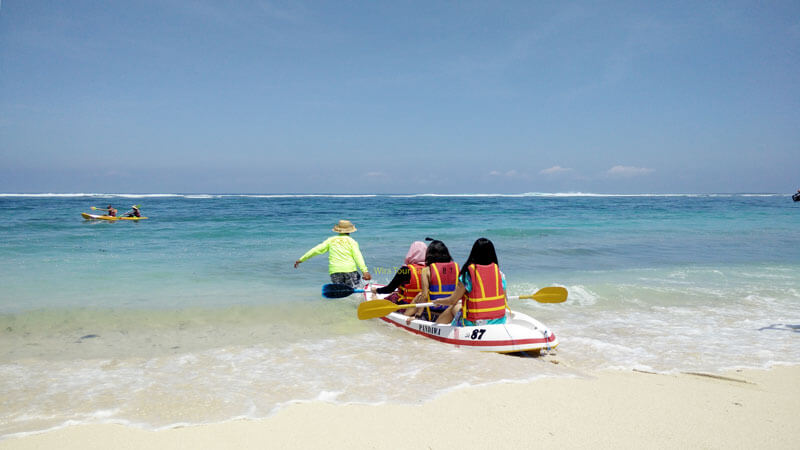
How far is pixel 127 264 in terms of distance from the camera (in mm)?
13328

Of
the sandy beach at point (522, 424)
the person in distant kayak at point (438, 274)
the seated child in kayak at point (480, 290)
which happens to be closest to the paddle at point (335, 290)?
the person in distant kayak at point (438, 274)

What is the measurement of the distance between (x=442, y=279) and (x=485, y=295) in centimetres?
77

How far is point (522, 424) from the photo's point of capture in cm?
391

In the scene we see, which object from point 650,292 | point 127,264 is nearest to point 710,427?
point 650,292

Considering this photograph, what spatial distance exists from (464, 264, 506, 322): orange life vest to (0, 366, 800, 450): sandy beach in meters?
1.40

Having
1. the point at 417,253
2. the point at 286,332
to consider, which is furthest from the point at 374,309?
the point at 286,332

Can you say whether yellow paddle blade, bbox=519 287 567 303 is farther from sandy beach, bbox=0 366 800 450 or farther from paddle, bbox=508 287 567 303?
sandy beach, bbox=0 366 800 450

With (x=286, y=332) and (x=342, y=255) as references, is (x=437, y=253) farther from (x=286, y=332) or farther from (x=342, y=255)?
(x=342, y=255)

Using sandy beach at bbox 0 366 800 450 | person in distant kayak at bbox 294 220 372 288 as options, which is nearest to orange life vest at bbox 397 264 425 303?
person in distant kayak at bbox 294 220 372 288

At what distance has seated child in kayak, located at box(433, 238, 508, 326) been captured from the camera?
19.1 ft

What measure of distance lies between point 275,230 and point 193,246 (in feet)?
23.1

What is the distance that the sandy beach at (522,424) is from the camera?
12.0 ft

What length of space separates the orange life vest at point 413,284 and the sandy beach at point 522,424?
2.51 m

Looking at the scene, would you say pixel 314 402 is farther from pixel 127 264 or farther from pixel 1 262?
pixel 1 262
